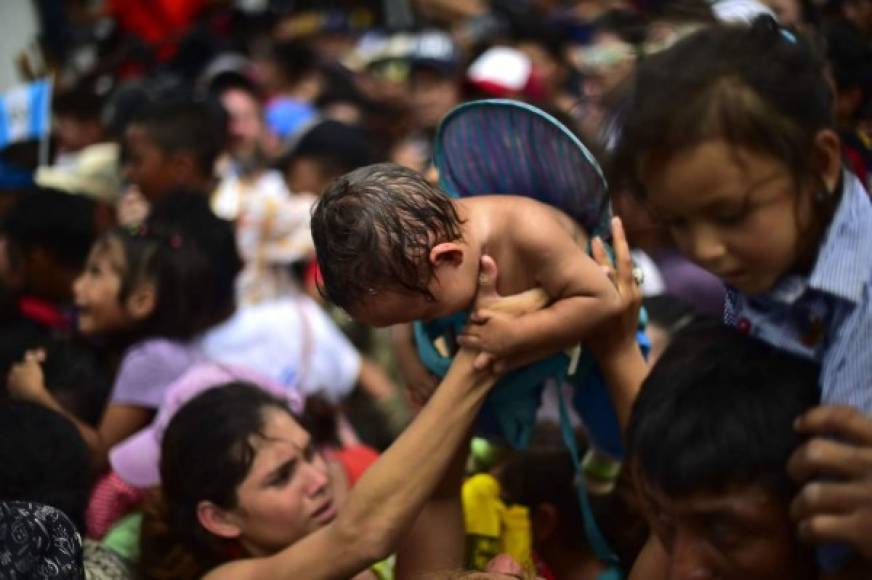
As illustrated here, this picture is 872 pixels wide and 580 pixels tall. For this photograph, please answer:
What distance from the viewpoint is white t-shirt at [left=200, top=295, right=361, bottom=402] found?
3.48m

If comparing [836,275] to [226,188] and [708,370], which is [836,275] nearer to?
[708,370]

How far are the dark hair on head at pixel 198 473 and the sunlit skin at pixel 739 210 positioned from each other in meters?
1.18

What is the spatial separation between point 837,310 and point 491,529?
0.99 metres

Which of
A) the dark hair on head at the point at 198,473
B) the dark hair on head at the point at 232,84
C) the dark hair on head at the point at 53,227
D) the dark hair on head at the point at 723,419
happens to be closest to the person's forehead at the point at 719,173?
the dark hair on head at the point at 723,419

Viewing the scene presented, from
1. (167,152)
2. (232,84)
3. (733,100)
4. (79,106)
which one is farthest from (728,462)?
(232,84)

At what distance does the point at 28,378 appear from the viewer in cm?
316

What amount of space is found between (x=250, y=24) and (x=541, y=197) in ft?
26.1

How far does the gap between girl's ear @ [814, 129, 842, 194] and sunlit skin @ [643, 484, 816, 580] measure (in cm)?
44

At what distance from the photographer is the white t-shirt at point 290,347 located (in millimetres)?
3477

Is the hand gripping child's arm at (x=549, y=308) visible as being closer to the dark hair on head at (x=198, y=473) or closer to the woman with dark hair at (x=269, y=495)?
the woman with dark hair at (x=269, y=495)

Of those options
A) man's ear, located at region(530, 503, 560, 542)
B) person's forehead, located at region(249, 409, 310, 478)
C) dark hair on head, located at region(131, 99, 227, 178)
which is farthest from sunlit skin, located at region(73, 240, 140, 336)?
man's ear, located at region(530, 503, 560, 542)

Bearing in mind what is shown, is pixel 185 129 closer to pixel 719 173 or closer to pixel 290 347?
pixel 290 347

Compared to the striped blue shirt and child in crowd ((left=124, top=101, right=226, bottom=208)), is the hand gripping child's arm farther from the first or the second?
child in crowd ((left=124, top=101, right=226, bottom=208))

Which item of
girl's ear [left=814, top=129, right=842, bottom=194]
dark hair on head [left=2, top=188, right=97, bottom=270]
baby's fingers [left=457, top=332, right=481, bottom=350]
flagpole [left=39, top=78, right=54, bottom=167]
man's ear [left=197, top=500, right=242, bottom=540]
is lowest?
flagpole [left=39, top=78, right=54, bottom=167]
